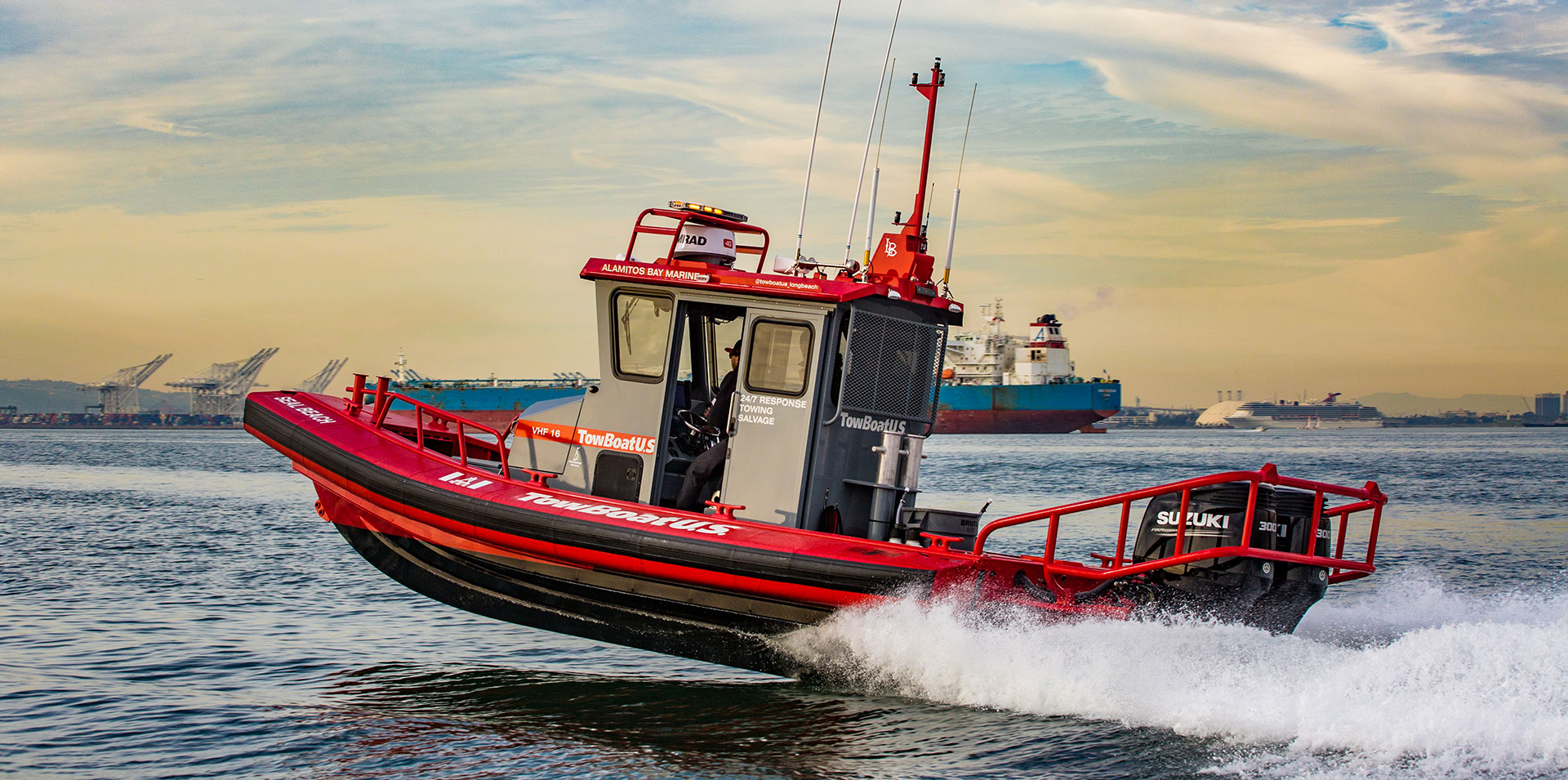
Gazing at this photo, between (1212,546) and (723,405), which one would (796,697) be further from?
(1212,546)

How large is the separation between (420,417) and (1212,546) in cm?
522

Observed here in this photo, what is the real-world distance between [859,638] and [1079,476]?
27.9 metres

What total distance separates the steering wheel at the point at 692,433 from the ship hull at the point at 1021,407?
68.8 m

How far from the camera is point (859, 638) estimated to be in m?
6.79

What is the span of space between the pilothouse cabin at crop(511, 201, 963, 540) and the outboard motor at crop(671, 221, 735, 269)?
0.03ft

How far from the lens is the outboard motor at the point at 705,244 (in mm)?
7570

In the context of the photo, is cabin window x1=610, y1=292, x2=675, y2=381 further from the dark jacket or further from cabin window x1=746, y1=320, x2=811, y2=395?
cabin window x1=746, y1=320, x2=811, y2=395

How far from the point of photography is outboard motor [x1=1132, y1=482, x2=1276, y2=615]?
6176mm

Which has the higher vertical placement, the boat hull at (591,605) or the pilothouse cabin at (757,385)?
the pilothouse cabin at (757,385)

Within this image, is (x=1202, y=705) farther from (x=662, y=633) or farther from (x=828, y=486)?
(x=662, y=633)

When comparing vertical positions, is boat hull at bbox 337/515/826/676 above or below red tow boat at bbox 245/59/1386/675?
below

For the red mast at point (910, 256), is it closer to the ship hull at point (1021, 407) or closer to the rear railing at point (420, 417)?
the rear railing at point (420, 417)

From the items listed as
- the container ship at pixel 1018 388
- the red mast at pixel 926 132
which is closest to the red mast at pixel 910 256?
the red mast at pixel 926 132

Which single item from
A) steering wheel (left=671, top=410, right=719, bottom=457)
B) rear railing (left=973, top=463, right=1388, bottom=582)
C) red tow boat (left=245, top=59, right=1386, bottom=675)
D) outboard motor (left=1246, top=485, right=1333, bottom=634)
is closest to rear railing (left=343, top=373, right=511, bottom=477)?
red tow boat (left=245, top=59, right=1386, bottom=675)
